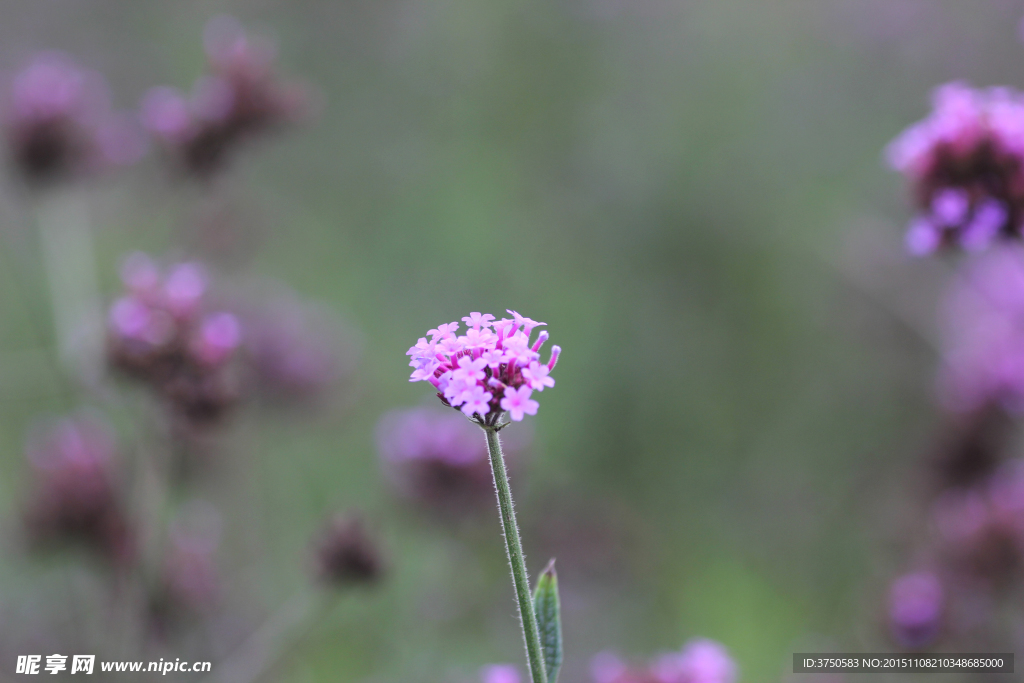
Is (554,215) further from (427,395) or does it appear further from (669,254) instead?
(427,395)

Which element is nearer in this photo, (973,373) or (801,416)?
(973,373)

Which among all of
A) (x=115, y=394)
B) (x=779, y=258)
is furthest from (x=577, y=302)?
(x=115, y=394)

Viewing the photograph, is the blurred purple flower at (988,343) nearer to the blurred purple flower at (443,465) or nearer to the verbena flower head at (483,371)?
the blurred purple flower at (443,465)

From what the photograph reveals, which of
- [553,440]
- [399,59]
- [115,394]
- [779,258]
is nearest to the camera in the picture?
[115,394]

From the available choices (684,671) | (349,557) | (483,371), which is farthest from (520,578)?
(349,557)

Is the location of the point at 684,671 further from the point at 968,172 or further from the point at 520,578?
the point at 968,172

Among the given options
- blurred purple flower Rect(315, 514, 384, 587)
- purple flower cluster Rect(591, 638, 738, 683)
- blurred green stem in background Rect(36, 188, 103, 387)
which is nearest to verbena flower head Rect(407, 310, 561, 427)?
purple flower cluster Rect(591, 638, 738, 683)

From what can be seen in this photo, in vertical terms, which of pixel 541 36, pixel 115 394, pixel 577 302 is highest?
pixel 541 36

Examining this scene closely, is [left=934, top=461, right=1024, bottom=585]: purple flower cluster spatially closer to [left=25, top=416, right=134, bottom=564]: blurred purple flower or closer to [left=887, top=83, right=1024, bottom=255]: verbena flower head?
[left=887, top=83, right=1024, bottom=255]: verbena flower head

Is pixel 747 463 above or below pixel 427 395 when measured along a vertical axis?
below
